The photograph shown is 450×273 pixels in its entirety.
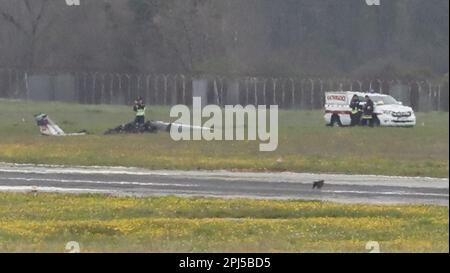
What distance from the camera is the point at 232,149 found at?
38531mm

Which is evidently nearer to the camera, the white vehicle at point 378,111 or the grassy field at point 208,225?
the grassy field at point 208,225

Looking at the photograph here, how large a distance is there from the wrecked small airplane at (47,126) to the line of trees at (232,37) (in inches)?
106

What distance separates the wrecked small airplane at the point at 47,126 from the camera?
140ft

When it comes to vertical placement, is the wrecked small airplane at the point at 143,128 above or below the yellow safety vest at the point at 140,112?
below

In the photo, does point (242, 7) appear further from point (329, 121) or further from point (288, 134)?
point (329, 121)

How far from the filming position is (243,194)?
80.1 ft

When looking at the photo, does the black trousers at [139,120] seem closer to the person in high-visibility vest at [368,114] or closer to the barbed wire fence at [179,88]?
the barbed wire fence at [179,88]

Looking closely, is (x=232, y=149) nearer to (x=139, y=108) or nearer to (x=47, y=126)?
(x=139, y=108)

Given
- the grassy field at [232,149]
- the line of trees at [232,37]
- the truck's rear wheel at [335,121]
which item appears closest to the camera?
the line of trees at [232,37]

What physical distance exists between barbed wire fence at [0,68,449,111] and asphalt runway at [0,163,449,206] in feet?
Result: 6.31

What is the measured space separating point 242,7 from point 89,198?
17.1ft

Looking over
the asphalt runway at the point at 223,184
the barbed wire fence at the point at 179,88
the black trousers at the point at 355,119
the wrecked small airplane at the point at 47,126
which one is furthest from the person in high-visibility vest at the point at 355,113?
the wrecked small airplane at the point at 47,126
